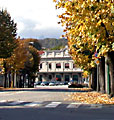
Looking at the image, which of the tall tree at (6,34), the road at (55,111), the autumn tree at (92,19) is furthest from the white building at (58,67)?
the road at (55,111)

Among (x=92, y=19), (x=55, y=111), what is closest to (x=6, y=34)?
(x=92, y=19)

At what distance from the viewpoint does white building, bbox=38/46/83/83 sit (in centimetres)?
8825

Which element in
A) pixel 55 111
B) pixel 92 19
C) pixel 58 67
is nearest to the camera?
pixel 55 111

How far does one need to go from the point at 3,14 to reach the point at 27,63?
59.5 feet

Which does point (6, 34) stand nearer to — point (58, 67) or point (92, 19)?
point (92, 19)

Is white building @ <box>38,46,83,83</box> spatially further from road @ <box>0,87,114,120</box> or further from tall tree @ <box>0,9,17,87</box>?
road @ <box>0,87,114,120</box>

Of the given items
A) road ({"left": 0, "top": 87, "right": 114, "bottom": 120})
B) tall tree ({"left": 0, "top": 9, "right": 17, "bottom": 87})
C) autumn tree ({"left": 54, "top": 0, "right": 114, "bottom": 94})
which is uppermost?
tall tree ({"left": 0, "top": 9, "right": 17, "bottom": 87})

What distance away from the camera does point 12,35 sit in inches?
1671

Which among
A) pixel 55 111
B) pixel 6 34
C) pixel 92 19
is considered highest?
pixel 6 34

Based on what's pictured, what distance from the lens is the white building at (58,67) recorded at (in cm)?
8825

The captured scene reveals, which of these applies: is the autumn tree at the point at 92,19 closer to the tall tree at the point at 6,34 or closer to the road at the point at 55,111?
the road at the point at 55,111

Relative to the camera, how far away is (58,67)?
89500 millimetres

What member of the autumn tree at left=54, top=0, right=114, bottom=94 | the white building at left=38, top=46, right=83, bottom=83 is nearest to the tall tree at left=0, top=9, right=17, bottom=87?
the autumn tree at left=54, top=0, right=114, bottom=94

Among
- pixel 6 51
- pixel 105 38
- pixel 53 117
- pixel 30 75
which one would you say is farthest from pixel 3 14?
pixel 53 117
